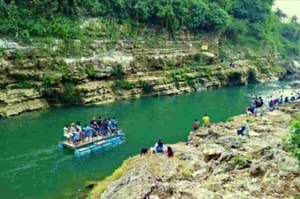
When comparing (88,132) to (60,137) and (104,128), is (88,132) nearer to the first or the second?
(104,128)

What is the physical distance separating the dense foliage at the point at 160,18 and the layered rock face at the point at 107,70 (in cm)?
200

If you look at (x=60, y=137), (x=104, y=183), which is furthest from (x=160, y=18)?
(x=104, y=183)

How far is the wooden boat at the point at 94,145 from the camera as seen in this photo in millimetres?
31587

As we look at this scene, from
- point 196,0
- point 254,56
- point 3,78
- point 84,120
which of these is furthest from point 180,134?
point 254,56

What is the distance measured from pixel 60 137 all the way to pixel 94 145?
4438mm

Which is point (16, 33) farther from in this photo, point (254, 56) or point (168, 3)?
point (254, 56)

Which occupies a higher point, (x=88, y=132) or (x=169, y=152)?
(x=169, y=152)

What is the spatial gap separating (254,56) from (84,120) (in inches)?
2140

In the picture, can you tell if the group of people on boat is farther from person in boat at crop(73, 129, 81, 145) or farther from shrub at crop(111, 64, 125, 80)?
shrub at crop(111, 64, 125, 80)

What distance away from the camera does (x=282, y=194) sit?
16359 mm

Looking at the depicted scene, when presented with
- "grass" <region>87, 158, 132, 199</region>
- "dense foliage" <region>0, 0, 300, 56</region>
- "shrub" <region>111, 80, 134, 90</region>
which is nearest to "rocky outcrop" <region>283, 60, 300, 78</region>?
"dense foliage" <region>0, 0, 300, 56</region>

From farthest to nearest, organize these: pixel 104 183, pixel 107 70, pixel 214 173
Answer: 1. pixel 107 70
2. pixel 104 183
3. pixel 214 173

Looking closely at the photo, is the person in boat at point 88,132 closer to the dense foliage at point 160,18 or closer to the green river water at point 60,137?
the green river water at point 60,137

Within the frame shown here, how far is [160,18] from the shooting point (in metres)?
69.2
